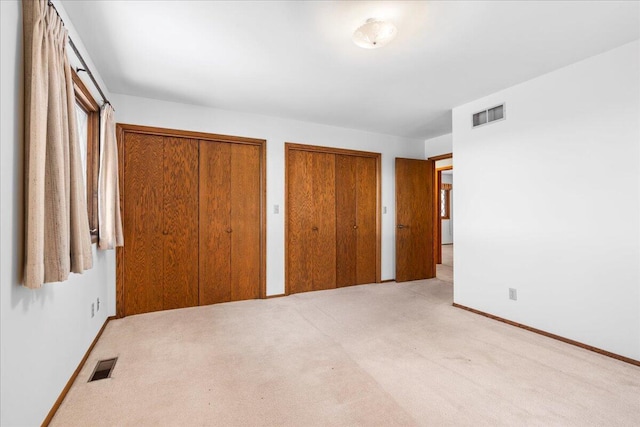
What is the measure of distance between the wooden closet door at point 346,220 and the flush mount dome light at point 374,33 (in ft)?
8.37

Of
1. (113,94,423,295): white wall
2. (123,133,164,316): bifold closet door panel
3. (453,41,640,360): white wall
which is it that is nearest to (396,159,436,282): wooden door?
(113,94,423,295): white wall

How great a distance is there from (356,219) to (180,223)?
8.19 ft

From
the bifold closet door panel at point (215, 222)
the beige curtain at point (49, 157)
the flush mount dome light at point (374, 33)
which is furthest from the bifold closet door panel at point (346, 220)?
the beige curtain at point (49, 157)

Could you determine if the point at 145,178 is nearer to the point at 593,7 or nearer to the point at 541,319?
the point at 593,7

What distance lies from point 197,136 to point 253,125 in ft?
2.36

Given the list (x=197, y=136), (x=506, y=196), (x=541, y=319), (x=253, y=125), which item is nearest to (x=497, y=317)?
(x=541, y=319)

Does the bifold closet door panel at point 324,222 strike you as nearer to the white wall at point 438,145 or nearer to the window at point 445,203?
the white wall at point 438,145

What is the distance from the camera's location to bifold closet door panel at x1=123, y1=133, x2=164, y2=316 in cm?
335

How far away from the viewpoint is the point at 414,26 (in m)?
2.07

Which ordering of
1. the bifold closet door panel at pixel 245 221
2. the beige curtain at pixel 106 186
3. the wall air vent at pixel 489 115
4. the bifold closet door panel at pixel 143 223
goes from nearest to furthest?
the beige curtain at pixel 106 186
the wall air vent at pixel 489 115
the bifold closet door panel at pixel 143 223
the bifold closet door panel at pixel 245 221

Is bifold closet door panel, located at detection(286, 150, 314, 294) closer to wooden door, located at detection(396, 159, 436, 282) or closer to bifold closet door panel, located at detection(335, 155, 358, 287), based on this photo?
bifold closet door panel, located at detection(335, 155, 358, 287)

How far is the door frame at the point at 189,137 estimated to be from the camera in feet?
10.7

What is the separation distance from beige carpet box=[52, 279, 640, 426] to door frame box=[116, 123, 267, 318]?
513mm

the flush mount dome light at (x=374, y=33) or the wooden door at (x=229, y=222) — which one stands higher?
the flush mount dome light at (x=374, y=33)
